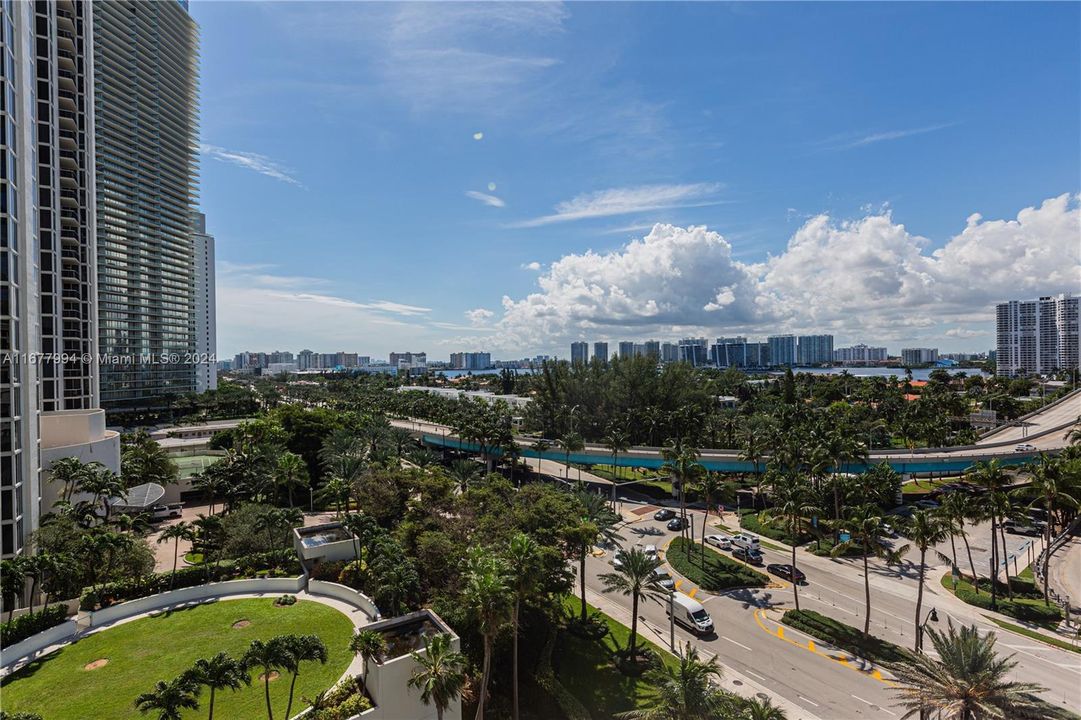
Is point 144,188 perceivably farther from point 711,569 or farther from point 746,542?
point 746,542

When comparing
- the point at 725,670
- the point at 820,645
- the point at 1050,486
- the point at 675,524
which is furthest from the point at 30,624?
the point at 1050,486

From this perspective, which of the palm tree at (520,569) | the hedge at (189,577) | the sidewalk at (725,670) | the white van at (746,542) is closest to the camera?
the palm tree at (520,569)

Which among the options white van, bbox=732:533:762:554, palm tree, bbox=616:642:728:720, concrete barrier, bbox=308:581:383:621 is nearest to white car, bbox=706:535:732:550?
white van, bbox=732:533:762:554

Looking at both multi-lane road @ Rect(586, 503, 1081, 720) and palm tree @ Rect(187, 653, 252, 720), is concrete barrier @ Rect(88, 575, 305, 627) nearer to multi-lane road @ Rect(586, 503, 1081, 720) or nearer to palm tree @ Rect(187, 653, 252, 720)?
palm tree @ Rect(187, 653, 252, 720)

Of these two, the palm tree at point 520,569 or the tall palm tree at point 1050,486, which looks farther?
the tall palm tree at point 1050,486

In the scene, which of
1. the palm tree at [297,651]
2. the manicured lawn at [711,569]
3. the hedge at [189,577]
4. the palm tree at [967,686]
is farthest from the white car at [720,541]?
the palm tree at [297,651]

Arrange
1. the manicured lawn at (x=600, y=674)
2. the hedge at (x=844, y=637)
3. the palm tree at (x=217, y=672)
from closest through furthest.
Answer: the palm tree at (x=217, y=672) → the manicured lawn at (x=600, y=674) → the hedge at (x=844, y=637)

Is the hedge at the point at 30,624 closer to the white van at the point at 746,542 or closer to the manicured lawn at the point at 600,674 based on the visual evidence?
the manicured lawn at the point at 600,674
